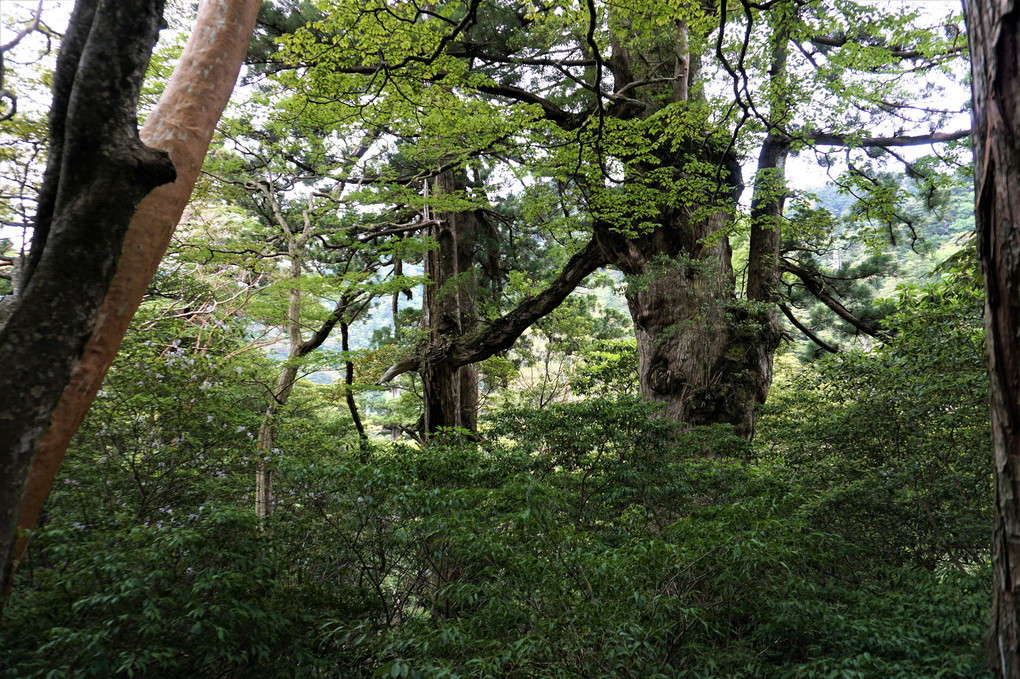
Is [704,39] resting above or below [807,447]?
above

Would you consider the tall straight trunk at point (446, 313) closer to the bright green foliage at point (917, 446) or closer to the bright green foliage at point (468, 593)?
the bright green foliage at point (468, 593)

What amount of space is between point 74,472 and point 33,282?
8.71 ft

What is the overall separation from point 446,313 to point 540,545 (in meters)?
5.93

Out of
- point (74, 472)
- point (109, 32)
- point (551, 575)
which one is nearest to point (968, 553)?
point (551, 575)

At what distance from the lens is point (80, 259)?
1977 millimetres

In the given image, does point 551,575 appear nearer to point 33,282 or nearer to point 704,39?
point 33,282

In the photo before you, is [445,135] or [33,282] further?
[445,135]

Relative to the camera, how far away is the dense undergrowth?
2.36 m

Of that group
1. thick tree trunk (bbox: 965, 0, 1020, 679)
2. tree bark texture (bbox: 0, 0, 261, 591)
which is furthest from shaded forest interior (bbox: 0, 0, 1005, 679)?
thick tree trunk (bbox: 965, 0, 1020, 679)

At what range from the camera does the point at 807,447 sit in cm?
479

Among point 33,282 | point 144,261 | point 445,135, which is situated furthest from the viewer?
point 445,135

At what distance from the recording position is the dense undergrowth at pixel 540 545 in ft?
7.75

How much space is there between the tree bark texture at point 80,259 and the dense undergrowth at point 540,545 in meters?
0.66

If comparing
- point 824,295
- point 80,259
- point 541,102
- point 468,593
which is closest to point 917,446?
point 468,593
